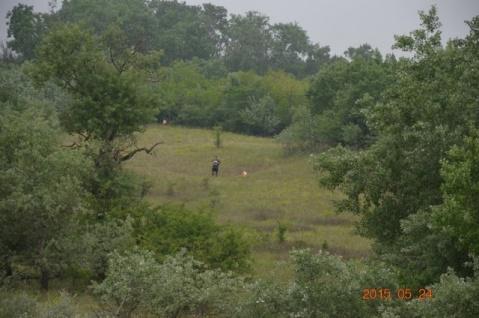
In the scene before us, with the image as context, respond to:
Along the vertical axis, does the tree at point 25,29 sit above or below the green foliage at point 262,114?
above

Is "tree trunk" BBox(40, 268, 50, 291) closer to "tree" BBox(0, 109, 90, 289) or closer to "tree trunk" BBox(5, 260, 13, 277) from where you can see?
"tree" BBox(0, 109, 90, 289)

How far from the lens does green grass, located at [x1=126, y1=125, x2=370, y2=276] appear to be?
28.1 meters

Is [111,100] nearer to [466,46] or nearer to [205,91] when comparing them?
[466,46]

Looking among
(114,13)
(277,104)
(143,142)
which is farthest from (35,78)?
(114,13)

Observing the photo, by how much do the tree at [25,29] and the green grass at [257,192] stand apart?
32.4 metres

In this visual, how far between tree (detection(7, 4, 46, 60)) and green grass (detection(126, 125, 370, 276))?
32381 millimetres

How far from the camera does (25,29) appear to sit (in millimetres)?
83625

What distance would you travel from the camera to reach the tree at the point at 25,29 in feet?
275

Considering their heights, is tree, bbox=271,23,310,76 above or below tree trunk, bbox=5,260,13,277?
above

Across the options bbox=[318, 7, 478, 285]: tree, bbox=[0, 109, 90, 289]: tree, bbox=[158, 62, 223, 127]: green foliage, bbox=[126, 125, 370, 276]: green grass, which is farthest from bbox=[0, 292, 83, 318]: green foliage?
bbox=[158, 62, 223, 127]: green foliage

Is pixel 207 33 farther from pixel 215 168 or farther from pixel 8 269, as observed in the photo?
pixel 8 269

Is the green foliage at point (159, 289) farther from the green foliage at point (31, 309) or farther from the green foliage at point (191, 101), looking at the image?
the green foliage at point (191, 101)

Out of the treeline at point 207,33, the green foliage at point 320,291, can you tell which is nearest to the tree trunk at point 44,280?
the green foliage at point 320,291

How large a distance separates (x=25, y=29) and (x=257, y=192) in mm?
54420
